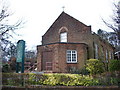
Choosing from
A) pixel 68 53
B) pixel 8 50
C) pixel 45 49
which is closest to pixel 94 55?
pixel 68 53

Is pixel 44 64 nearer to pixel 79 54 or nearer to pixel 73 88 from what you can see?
pixel 79 54

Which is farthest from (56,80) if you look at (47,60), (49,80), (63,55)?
(47,60)

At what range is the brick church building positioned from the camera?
21844 mm

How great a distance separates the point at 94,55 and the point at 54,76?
14.3 meters

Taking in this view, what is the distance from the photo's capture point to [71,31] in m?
26.5

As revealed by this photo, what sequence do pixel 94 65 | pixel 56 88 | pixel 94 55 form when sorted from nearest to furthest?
pixel 56 88 < pixel 94 65 < pixel 94 55

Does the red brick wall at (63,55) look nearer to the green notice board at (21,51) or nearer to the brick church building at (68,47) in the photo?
the brick church building at (68,47)

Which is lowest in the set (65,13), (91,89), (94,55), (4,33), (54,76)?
(91,89)

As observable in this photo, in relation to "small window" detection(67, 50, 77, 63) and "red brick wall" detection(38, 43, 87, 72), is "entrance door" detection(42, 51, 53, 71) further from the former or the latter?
"small window" detection(67, 50, 77, 63)

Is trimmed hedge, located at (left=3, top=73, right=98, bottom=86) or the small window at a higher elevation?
the small window

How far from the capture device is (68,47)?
883 inches

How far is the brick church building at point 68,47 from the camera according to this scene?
71.7 feet

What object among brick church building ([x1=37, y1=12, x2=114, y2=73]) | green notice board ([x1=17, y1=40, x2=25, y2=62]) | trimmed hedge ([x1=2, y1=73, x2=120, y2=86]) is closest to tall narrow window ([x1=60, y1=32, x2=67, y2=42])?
brick church building ([x1=37, y1=12, x2=114, y2=73])

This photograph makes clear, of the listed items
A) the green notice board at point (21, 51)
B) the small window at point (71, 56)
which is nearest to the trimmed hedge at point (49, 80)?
the green notice board at point (21, 51)
